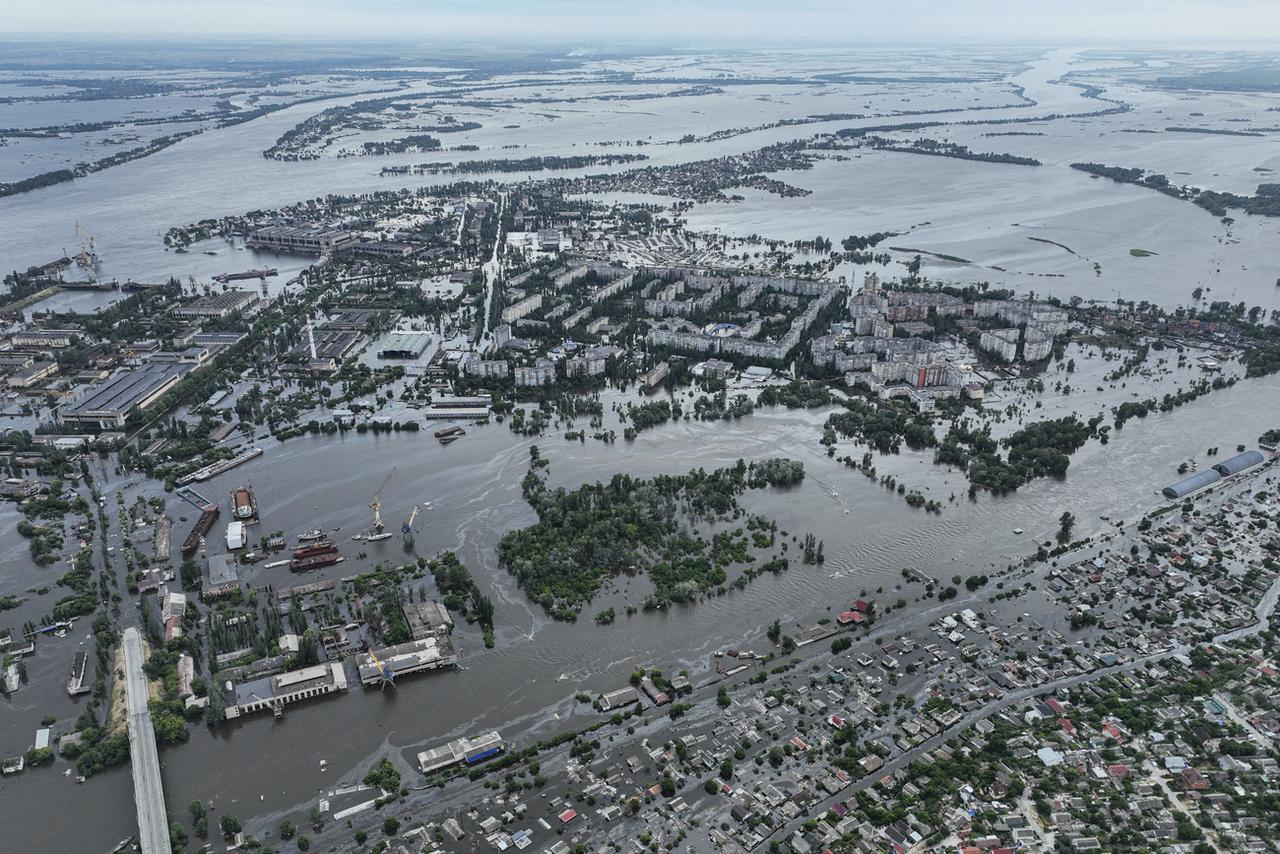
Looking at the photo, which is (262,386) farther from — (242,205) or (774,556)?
(242,205)

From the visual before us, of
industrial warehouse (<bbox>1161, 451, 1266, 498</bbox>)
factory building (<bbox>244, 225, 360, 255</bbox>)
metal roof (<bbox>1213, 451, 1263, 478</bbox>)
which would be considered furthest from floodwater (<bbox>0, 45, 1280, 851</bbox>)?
factory building (<bbox>244, 225, 360, 255</bbox>)

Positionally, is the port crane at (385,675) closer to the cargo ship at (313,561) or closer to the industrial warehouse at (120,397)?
the cargo ship at (313,561)

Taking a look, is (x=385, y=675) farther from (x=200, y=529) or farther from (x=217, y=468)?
(x=217, y=468)

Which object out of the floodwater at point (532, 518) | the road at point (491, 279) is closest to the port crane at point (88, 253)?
the floodwater at point (532, 518)

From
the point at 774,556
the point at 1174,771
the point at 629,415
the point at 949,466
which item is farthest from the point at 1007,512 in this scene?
the point at 629,415

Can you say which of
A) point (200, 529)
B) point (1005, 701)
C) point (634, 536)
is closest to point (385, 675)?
point (634, 536)
